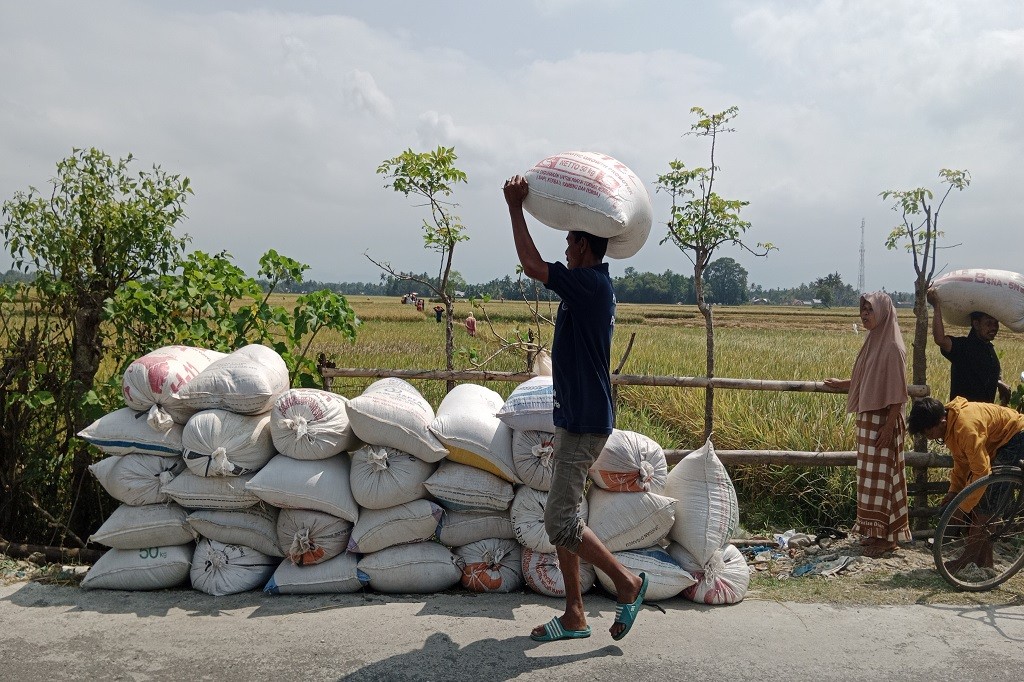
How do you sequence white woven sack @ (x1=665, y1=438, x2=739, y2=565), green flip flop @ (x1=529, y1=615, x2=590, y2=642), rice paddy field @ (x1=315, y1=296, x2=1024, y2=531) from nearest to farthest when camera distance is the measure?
green flip flop @ (x1=529, y1=615, x2=590, y2=642) < white woven sack @ (x1=665, y1=438, x2=739, y2=565) < rice paddy field @ (x1=315, y1=296, x2=1024, y2=531)

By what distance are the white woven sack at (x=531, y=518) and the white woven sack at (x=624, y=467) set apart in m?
0.17

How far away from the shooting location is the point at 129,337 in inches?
195

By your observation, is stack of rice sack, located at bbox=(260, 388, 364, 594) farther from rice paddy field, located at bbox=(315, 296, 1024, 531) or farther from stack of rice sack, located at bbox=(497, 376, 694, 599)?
rice paddy field, located at bbox=(315, 296, 1024, 531)

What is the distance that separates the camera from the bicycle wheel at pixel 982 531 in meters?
4.12

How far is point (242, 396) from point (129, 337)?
1536 millimetres

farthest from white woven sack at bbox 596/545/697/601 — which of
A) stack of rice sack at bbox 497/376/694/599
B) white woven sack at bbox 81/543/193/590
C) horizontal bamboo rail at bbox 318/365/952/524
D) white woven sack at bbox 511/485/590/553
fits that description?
white woven sack at bbox 81/543/193/590

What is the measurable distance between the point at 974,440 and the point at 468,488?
2.74 m

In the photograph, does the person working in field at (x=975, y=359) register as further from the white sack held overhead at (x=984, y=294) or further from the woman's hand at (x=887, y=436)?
the woman's hand at (x=887, y=436)

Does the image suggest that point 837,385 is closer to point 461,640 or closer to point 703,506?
point 703,506

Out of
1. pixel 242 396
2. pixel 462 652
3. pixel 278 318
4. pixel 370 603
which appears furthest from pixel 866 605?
pixel 278 318

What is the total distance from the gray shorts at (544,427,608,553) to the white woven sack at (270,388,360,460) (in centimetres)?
119

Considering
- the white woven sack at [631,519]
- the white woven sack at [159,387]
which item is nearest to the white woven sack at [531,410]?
the white woven sack at [631,519]

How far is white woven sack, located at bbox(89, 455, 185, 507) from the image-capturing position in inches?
154

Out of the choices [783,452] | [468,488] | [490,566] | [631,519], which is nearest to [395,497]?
[468,488]
